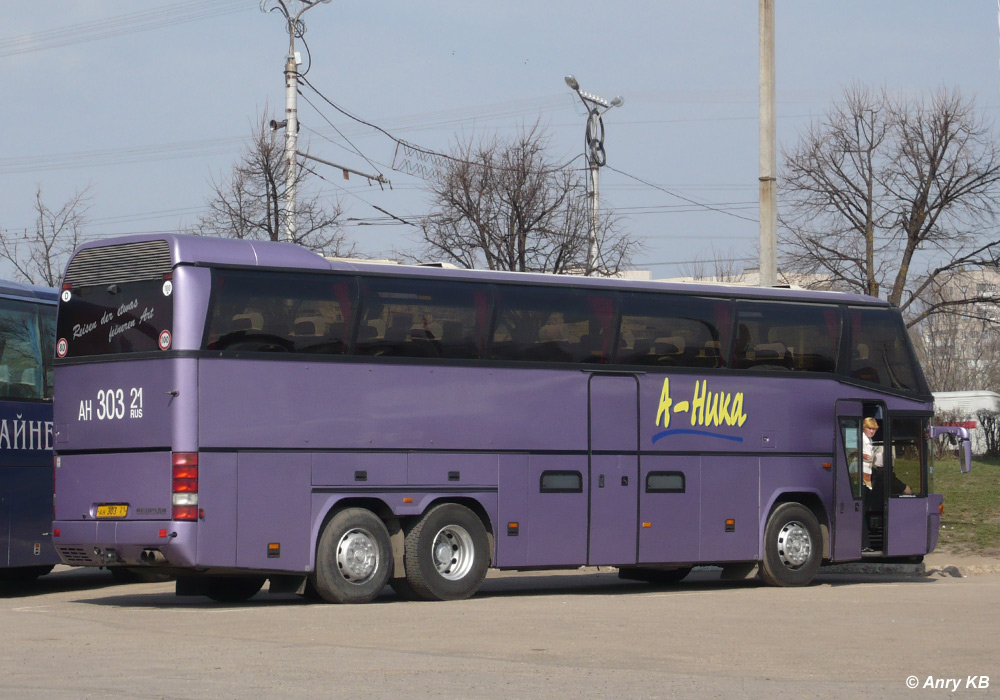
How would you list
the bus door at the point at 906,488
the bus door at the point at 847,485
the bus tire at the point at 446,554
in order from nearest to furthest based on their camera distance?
1. the bus tire at the point at 446,554
2. the bus door at the point at 847,485
3. the bus door at the point at 906,488

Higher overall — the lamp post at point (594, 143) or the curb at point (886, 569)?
the lamp post at point (594, 143)

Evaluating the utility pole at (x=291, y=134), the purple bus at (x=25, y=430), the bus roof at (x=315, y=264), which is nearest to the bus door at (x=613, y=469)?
the bus roof at (x=315, y=264)

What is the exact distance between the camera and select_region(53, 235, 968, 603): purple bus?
14219 millimetres

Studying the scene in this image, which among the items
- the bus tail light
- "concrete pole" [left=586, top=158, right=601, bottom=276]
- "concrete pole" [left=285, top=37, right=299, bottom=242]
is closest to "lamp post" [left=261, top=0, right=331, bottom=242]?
"concrete pole" [left=285, top=37, right=299, bottom=242]

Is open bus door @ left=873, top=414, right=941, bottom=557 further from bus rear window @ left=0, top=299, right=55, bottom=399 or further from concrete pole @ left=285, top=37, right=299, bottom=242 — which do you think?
concrete pole @ left=285, top=37, right=299, bottom=242

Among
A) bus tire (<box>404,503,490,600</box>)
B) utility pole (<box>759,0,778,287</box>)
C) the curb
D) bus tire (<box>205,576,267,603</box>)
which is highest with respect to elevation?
utility pole (<box>759,0,778,287</box>)

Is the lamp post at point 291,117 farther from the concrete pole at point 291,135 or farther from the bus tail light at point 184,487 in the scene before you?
the bus tail light at point 184,487

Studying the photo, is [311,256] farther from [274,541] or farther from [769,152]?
[769,152]

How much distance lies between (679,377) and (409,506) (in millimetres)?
4026

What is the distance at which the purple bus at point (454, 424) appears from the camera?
46.6 ft

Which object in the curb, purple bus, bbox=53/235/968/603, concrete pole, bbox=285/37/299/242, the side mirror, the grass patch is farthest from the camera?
concrete pole, bbox=285/37/299/242

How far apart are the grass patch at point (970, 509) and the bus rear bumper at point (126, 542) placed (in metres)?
14.6

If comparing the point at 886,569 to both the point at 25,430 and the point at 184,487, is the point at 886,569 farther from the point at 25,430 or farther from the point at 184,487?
the point at 25,430

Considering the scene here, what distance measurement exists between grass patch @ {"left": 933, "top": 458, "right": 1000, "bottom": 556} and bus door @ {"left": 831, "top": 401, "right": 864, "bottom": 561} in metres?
5.42
